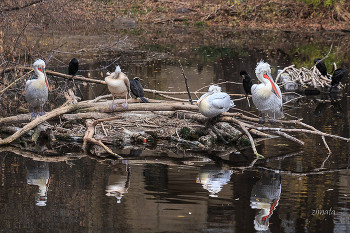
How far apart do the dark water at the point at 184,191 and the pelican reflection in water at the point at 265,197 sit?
12 mm

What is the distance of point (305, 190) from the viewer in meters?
7.79

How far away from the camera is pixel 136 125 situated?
1068 centimetres

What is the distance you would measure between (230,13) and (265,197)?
29.0m

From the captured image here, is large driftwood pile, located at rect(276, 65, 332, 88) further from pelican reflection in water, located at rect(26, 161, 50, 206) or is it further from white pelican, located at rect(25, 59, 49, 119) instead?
pelican reflection in water, located at rect(26, 161, 50, 206)

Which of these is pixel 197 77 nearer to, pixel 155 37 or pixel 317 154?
pixel 317 154

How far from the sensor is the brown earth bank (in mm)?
33375

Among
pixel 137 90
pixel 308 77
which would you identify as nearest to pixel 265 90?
pixel 137 90

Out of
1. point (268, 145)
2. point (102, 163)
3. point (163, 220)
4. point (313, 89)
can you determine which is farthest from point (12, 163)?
point (313, 89)

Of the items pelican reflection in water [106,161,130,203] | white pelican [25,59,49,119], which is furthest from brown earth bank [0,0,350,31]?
pelican reflection in water [106,161,130,203]

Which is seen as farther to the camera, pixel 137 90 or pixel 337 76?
pixel 337 76

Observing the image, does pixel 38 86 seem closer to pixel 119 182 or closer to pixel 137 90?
pixel 137 90

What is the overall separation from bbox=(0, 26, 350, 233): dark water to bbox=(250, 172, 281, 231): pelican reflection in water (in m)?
0.01

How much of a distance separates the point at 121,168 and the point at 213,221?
2.59 metres

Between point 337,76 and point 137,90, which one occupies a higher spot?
point 337,76
